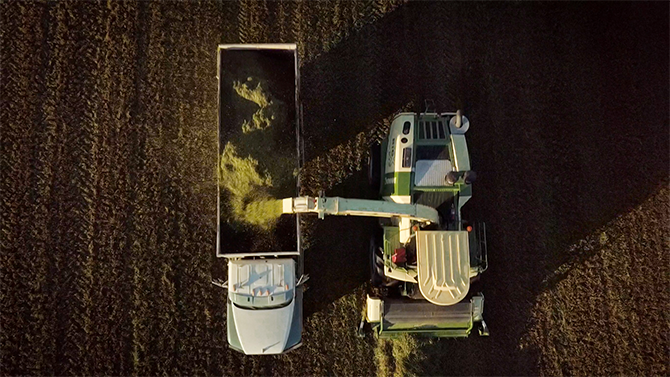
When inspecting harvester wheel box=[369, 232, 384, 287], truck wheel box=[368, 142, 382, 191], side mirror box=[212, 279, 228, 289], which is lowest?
side mirror box=[212, 279, 228, 289]

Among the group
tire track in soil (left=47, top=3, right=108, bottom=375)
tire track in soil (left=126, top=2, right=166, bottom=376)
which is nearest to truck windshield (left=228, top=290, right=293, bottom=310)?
tire track in soil (left=126, top=2, right=166, bottom=376)

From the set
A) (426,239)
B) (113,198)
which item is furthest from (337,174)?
(113,198)

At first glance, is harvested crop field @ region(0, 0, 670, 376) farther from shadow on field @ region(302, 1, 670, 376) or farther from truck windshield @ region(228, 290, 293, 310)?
truck windshield @ region(228, 290, 293, 310)

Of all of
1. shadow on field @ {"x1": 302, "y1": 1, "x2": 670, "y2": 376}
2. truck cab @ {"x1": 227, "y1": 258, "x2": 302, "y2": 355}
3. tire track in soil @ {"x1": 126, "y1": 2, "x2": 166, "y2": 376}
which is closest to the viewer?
truck cab @ {"x1": 227, "y1": 258, "x2": 302, "y2": 355}

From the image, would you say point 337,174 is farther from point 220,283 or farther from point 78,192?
point 78,192

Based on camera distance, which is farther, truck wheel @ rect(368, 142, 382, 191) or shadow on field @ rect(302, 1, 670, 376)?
shadow on field @ rect(302, 1, 670, 376)

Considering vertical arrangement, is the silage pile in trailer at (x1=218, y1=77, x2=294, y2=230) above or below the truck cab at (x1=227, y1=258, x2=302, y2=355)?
above
